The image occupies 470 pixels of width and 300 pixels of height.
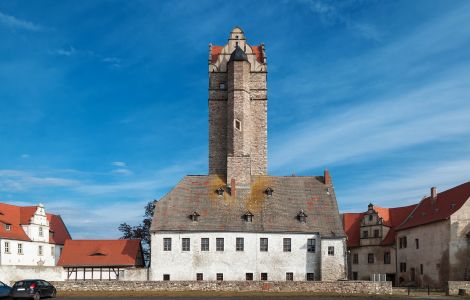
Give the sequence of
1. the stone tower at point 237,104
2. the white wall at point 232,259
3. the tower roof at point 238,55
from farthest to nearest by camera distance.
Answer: the tower roof at point 238,55
the stone tower at point 237,104
the white wall at point 232,259

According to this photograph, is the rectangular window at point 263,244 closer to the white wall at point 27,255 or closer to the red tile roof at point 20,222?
the white wall at point 27,255

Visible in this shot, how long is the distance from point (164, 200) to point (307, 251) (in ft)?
46.0

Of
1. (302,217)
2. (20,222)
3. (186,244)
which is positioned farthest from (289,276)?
(20,222)

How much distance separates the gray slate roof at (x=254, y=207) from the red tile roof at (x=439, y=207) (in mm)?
8493

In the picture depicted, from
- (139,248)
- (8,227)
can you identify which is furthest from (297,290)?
(8,227)

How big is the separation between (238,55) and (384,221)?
933 inches

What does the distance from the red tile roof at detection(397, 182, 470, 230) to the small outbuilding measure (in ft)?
88.3

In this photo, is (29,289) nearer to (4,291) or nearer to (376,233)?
(4,291)

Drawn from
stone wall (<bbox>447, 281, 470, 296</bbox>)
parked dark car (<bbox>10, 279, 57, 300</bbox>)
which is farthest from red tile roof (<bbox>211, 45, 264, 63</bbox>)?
parked dark car (<bbox>10, 279, 57, 300</bbox>)

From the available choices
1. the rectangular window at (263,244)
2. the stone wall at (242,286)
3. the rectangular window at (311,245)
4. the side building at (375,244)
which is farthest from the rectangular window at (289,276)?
the side building at (375,244)

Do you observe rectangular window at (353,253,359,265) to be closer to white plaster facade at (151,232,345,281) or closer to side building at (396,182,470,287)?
side building at (396,182,470,287)

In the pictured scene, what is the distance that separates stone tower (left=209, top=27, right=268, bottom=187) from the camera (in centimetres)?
5997

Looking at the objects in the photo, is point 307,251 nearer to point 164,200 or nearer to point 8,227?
point 164,200

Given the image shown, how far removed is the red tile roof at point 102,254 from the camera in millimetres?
51625
